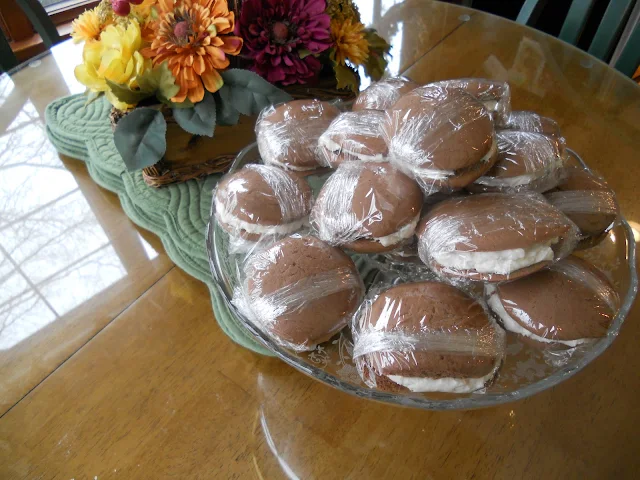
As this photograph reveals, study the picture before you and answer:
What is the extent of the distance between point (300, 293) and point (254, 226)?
0.45ft

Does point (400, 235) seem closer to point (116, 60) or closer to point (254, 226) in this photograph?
point (254, 226)

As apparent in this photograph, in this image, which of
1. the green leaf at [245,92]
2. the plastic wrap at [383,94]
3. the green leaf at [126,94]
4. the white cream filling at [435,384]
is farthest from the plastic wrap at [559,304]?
the green leaf at [126,94]

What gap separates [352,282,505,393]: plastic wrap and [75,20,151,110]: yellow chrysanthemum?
20.3 inches

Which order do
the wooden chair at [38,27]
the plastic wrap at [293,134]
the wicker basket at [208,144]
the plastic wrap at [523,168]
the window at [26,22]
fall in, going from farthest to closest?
the window at [26,22]
the wooden chair at [38,27]
the wicker basket at [208,144]
the plastic wrap at [293,134]
the plastic wrap at [523,168]

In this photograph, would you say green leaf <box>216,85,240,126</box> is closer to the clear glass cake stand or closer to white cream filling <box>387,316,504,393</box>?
the clear glass cake stand

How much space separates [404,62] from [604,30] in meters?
0.47

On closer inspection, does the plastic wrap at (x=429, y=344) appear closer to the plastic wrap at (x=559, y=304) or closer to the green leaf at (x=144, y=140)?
the plastic wrap at (x=559, y=304)

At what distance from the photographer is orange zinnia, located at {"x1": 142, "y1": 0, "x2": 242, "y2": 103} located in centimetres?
71

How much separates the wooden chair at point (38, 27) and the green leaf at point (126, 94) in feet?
2.38

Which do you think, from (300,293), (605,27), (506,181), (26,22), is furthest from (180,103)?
(26,22)

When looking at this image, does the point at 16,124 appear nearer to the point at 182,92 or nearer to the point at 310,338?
the point at 182,92

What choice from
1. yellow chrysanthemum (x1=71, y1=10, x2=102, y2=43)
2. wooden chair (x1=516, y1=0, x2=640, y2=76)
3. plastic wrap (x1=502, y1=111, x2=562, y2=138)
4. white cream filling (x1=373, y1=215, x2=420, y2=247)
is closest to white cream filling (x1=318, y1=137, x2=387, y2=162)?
white cream filling (x1=373, y1=215, x2=420, y2=247)

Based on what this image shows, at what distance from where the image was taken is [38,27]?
1.23 m

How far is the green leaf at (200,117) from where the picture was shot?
2.40 ft
